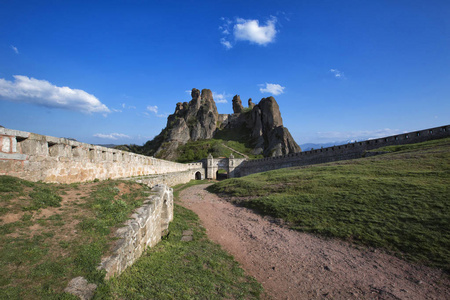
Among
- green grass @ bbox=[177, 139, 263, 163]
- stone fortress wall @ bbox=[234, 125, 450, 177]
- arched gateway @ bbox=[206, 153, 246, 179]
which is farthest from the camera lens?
green grass @ bbox=[177, 139, 263, 163]

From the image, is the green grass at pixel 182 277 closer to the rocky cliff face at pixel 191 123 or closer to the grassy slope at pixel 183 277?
the grassy slope at pixel 183 277

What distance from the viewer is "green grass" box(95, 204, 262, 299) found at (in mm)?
4535

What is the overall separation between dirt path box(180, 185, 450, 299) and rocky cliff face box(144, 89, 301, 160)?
→ 192 feet

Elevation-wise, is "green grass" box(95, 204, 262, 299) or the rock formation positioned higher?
the rock formation

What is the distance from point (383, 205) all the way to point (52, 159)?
A: 14.7 m

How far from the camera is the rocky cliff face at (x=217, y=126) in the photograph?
7050 centimetres

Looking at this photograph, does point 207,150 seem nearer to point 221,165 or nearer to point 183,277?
point 221,165

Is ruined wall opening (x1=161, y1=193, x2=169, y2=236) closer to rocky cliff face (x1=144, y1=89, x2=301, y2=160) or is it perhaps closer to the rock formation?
rocky cliff face (x1=144, y1=89, x2=301, y2=160)

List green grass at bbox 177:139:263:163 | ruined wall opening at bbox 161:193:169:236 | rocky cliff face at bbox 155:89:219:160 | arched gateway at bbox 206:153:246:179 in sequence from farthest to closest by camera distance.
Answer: rocky cliff face at bbox 155:89:219:160 → green grass at bbox 177:139:263:163 → arched gateway at bbox 206:153:246:179 → ruined wall opening at bbox 161:193:169:236

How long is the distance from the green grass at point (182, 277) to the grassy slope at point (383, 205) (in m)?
5.20

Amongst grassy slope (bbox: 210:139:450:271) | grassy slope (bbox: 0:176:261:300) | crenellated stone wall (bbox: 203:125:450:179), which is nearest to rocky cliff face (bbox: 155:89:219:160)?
crenellated stone wall (bbox: 203:125:450:179)

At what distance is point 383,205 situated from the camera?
10688 mm

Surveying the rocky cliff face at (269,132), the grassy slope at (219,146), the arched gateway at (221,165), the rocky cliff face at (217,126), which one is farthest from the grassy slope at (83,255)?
the grassy slope at (219,146)

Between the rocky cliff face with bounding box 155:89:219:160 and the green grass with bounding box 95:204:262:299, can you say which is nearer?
the green grass with bounding box 95:204:262:299
